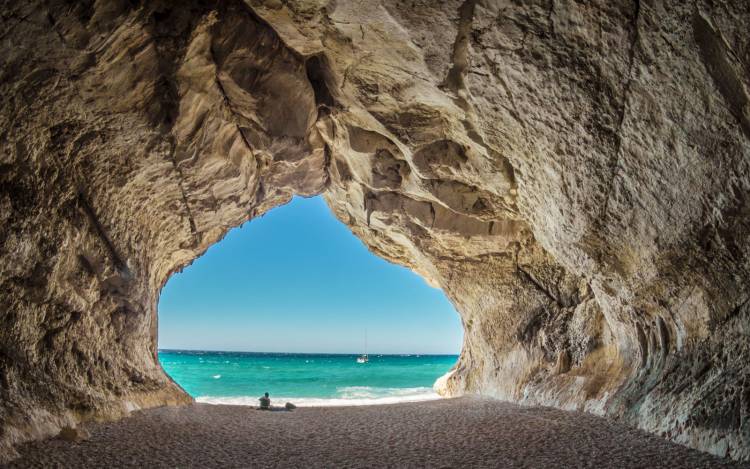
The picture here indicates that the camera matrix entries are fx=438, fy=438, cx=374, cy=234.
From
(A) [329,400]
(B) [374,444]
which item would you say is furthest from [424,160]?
(A) [329,400]

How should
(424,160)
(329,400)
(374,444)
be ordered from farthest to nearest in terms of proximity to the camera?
(329,400), (424,160), (374,444)

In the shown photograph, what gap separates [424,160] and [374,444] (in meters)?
6.53

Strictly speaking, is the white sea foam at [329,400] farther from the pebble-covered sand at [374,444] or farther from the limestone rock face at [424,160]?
the limestone rock face at [424,160]

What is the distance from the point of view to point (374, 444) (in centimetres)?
686

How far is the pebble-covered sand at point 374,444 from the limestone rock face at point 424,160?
0.54m

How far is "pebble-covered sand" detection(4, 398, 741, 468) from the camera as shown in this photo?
5.45 meters

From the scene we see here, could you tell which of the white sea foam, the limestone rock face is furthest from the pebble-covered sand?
the white sea foam

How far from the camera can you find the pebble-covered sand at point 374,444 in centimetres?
545

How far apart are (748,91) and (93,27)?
7.94 metres

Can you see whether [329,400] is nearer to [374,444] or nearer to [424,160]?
[424,160]

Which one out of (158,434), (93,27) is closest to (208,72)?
(93,27)

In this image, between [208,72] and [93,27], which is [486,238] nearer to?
[208,72]

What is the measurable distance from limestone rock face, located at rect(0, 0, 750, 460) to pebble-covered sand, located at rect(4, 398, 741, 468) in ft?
1.77

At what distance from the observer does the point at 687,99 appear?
4.98 metres
